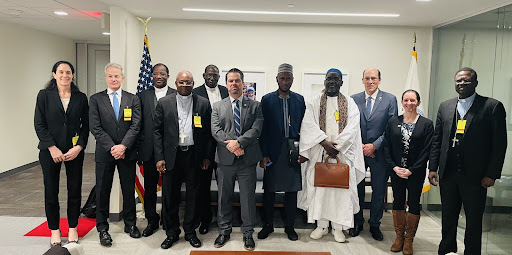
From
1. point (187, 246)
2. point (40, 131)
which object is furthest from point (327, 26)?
point (40, 131)

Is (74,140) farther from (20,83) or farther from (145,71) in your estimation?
(20,83)

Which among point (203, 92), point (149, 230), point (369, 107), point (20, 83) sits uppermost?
point (20, 83)

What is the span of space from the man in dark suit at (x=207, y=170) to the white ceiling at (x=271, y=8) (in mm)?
873

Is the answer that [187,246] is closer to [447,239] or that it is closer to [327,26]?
[447,239]

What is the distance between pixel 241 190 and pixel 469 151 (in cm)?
213

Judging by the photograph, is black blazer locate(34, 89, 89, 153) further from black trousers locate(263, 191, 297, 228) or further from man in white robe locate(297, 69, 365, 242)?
man in white robe locate(297, 69, 365, 242)

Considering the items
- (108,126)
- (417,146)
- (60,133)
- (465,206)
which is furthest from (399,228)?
(60,133)

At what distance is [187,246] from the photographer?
4.16 metres

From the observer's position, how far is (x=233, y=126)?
400 centimetres

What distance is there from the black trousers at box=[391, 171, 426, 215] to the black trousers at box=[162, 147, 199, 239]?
2.01 m

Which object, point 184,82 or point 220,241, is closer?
point 184,82

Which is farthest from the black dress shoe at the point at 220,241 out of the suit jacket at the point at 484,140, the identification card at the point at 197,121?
the suit jacket at the point at 484,140

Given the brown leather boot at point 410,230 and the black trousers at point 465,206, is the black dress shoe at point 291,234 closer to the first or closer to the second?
the brown leather boot at point 410,230

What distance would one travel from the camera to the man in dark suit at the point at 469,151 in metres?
3.38
